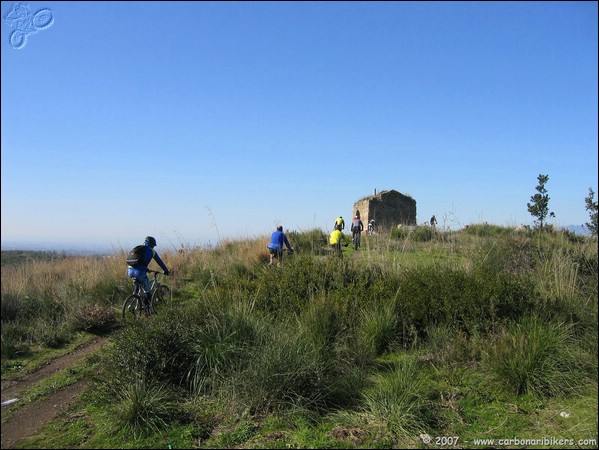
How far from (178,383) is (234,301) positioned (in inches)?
65.1

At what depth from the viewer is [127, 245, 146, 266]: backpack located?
941 centimetres

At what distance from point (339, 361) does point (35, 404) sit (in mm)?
3775

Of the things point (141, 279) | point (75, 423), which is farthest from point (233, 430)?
point (141, 279)

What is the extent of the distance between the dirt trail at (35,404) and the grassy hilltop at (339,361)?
0.17 metres

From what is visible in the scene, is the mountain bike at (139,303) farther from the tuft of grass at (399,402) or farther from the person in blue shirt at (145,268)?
the tuft of grass at (399,402)

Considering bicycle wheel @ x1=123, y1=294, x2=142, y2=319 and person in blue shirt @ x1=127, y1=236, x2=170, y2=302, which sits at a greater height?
person in blue shirt @ x1=127, y1=236, x2=170, y2=302

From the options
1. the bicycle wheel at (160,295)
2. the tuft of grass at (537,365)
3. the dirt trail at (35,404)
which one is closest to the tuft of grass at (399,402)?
the tuft of grass at (537,365)

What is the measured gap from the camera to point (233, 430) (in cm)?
473

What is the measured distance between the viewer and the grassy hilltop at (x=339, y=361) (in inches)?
181

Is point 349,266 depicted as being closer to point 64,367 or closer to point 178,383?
point 178,383

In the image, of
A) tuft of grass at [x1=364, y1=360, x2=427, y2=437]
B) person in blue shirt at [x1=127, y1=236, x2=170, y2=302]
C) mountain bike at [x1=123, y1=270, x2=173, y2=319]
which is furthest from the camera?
person in blue shirt at [x1=127, y1=236, x2=170, y2=302]

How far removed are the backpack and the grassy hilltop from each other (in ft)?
4.59

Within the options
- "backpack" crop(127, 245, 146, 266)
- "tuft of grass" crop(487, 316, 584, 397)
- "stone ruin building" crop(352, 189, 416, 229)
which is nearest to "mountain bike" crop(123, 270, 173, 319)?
"backpack" crop(127, 245, 146, 266)

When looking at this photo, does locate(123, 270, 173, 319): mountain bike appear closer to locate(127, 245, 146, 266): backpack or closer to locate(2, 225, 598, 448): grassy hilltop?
locate(127, 245, 146, 266): backpack
